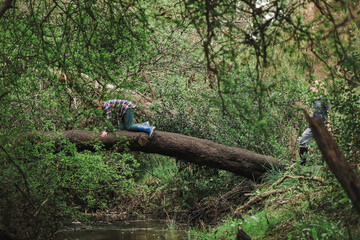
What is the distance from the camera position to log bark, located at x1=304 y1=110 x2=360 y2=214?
153 inches

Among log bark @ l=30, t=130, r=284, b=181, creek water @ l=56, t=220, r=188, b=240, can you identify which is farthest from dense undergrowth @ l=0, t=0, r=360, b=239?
creek water @ l=56, t=220, r=188, b=240

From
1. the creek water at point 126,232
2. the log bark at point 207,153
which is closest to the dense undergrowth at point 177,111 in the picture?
the log bark at point 207,153

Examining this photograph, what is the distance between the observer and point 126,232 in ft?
27.8

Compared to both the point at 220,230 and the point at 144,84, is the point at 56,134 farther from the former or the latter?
the point at 144,84

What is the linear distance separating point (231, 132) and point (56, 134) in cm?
413

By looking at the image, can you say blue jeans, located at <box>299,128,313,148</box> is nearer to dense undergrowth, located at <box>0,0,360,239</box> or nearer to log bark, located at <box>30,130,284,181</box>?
dense undergrowth, located at <box>0,0,360,239</box>

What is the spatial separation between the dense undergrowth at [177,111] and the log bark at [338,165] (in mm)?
285

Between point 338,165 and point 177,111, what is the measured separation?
6.56 m

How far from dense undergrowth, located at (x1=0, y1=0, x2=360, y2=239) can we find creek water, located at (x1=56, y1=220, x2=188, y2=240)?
458 millimetres

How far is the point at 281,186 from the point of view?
767 centimetres

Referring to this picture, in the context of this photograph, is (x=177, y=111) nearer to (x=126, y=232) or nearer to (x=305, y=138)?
(x=305, y=138)

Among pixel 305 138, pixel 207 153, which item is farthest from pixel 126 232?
pixel 305 138

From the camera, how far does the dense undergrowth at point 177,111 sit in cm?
397

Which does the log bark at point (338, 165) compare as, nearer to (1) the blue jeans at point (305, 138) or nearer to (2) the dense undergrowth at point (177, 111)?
(2) the dense undergrowth at point (177, 111)
